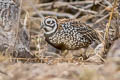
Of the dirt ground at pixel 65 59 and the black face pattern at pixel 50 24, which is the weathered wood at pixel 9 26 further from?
the black face pattern at pixel 50 24

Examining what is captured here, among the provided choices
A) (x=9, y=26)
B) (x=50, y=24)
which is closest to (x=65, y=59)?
(x=50, y=24)

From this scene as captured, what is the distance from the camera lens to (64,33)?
22.9 ft

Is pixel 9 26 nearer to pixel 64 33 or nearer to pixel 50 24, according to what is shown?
pixel 50 24

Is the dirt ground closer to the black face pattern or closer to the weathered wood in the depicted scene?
the weathered wood

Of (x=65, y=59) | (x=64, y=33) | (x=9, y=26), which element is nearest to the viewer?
(x=65, y=59)

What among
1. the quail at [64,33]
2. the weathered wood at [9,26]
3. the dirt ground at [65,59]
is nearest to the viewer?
the dirt ground at [65,59]

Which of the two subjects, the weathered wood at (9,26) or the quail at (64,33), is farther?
the quail at (64,33)

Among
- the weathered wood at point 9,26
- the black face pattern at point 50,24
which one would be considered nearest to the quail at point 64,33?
the black face pattern at point 50,24

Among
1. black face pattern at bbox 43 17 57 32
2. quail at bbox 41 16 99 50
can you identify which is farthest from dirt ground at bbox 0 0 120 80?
black face pattern at bbox 43 17 57 32

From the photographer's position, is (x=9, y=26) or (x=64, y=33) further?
(x=64, y=33)

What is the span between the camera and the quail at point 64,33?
696cm

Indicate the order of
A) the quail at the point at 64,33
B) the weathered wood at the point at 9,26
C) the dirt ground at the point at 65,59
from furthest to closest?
the quail at the point at 64,33, the weathered wood at the point at 9,26, the dirt ground at the point at 65,59

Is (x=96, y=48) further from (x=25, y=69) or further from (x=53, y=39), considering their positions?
(x=25, y=69)

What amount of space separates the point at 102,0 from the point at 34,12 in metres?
2.62
